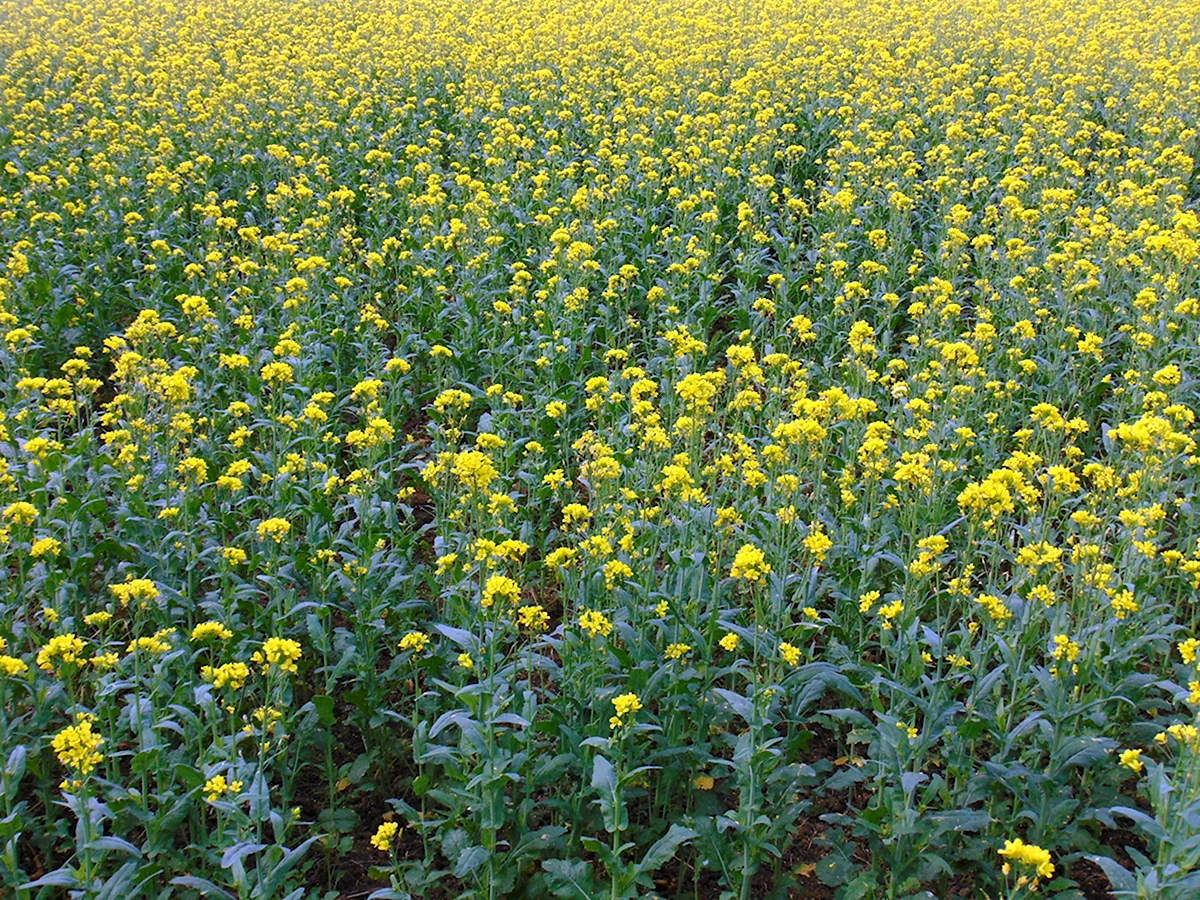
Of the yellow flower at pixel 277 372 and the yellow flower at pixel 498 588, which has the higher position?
the yellow flower at pixel 277 372

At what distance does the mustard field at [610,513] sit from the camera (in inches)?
174

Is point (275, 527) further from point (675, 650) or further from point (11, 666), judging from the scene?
point (675, 650)

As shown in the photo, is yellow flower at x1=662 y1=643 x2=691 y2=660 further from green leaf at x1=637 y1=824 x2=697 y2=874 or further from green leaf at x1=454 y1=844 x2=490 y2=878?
green leaf at x1=454 y1=844 x2=490 y2=878

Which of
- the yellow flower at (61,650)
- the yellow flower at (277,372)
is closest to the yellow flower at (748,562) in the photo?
the yellow flower at (61,650)

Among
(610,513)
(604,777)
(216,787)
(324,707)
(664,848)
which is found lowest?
(664,848)

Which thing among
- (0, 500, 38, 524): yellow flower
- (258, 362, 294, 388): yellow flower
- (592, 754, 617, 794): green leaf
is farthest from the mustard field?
(0, 500, 38, 524): yellow flower

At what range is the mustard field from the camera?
4.42 m

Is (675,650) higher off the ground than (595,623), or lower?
lower

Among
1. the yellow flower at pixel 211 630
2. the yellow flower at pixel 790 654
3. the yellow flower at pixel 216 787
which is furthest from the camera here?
the yellow flower at pixel 211 630

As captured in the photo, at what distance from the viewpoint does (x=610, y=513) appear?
556 cm

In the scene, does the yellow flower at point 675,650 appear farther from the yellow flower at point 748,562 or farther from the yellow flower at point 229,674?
the yellow flower at point 229,674

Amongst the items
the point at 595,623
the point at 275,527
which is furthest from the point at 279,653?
the point at 595,623

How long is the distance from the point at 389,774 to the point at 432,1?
2102cm

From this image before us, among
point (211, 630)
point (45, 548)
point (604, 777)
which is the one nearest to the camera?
point (604, 777)
